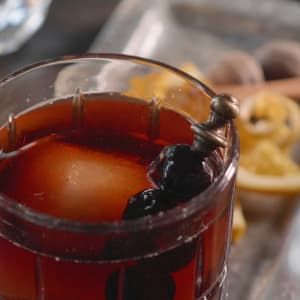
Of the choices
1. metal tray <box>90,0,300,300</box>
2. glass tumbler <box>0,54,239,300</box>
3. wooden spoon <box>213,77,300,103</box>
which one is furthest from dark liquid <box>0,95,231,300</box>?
metal tray <box>90,0,300,300</box>

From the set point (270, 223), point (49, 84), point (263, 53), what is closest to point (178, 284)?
point (49, 84)

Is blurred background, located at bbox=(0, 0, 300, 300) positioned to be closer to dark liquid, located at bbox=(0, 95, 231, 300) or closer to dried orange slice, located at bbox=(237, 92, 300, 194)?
dried orange slice, located at bbox=(237, 92, 300, 194)

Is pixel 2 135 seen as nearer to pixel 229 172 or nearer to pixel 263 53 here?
pixel 229 172

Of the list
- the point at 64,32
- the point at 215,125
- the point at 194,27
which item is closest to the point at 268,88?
the point at 194,27

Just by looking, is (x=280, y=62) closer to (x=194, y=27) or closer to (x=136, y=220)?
(x=194, y=27)

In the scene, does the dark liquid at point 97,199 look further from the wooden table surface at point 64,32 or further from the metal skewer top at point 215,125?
the wooden table surface at point 64,32

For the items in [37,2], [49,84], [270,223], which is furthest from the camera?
[37,2]

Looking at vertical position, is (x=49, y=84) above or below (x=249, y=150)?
above

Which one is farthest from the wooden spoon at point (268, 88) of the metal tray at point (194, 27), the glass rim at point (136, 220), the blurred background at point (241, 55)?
the glass rim at point (136, 220)
